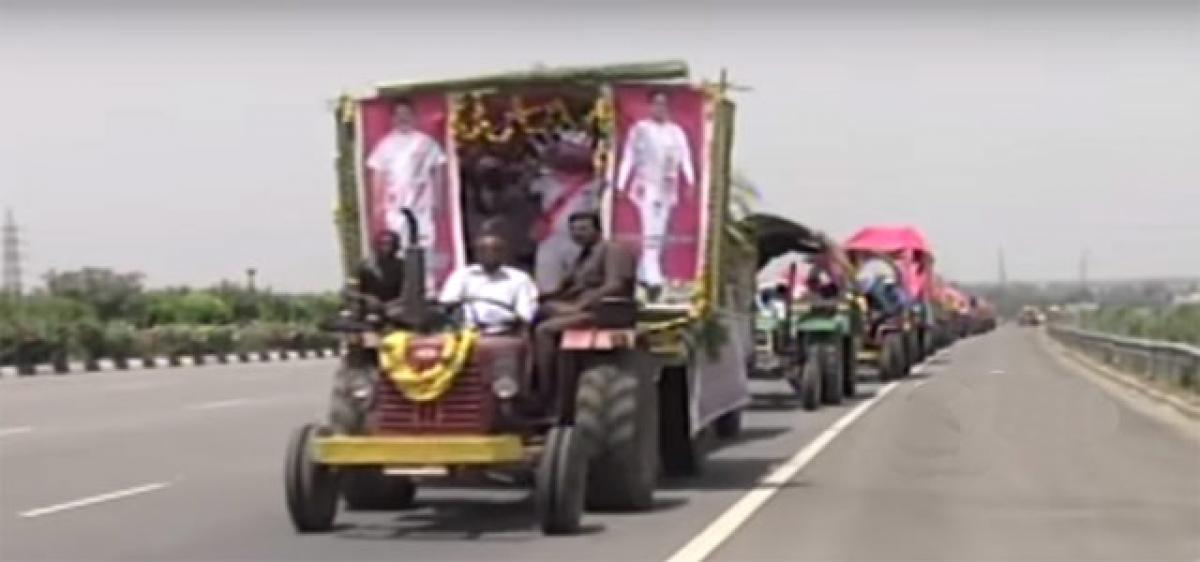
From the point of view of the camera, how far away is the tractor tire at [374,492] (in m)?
15.9

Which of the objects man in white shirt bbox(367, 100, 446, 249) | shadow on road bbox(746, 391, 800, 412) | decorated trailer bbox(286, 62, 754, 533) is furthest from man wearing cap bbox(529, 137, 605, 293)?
shadow on road bbox(746, 391, 800, 412)

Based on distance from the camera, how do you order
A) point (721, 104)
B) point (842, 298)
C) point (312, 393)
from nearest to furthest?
1. point (721, 104)
2. point (842, 298)
3. point (312, 393)

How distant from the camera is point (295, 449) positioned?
567 inches

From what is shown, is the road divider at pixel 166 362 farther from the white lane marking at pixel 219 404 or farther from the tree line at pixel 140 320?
the white lane marking at pixel 219 404

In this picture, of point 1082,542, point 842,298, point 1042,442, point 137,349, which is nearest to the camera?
point 1082,542

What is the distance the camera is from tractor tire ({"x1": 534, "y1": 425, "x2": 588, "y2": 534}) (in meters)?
14.1

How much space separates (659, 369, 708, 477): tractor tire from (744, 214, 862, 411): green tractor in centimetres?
1162

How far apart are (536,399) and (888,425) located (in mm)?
12709

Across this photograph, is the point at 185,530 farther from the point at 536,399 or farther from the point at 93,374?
the point at 93,374

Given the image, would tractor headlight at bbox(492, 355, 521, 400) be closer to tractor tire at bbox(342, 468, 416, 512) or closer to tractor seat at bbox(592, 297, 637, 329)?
tractor seat at bbox(592, 297, 637, 329)

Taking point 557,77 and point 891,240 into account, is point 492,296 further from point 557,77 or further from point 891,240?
point 891,240

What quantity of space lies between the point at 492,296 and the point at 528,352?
561 mm

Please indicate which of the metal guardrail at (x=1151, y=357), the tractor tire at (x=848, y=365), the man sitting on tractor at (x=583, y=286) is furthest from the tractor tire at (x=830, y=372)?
the man sitting on tractor at (x=583, y=286)

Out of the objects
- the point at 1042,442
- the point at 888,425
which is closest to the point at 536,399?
the point at 1042,442
